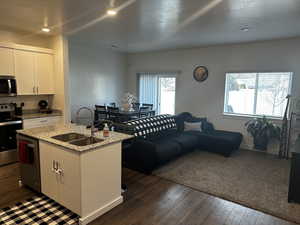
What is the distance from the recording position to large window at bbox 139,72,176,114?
275 inches

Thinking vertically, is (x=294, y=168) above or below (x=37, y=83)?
below

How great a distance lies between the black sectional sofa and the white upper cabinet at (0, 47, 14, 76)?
7.99ft

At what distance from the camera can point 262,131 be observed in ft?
16.2

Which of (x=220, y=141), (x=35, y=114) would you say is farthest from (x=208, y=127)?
(x=35, y=114)

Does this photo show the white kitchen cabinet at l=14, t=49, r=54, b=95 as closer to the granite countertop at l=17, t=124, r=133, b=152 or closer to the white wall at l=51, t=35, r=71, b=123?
the white wall at l=51, t=35, r=71, b=123

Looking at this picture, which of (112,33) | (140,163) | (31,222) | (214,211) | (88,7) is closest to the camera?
(31,222)

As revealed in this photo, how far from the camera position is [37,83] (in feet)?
15.3

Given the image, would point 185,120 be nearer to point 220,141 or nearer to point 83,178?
point 220,141

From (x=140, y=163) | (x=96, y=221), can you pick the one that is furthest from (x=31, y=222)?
(x=140, y=163)

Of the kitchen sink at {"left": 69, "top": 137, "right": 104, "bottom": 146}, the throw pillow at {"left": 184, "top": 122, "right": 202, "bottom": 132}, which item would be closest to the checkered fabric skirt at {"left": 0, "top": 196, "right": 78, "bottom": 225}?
the kitchen sink at {"left": 69, "top": 137, "right": 104, "bottom": 146}

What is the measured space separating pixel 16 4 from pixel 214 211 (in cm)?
390

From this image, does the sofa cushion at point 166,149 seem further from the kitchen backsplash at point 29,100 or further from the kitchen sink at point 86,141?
the kitchen backsplash at point 29,100

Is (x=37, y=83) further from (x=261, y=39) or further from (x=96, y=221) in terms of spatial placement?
(x=261, y=39)

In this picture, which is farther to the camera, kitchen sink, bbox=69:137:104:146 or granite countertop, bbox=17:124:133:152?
kitchen sink, bbox=69:137:104:146
